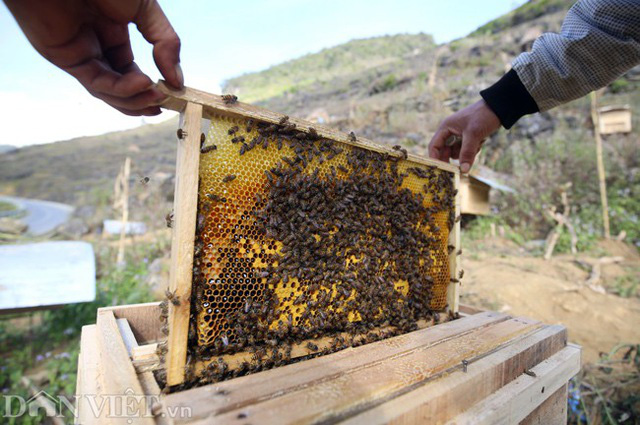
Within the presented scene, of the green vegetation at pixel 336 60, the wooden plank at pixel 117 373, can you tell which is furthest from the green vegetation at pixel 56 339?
the green vegetation at pixel 336 60

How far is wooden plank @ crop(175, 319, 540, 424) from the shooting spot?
3.95 feet

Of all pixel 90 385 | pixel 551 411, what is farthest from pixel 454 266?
pixel 90 385

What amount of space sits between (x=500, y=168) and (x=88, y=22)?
1654cm

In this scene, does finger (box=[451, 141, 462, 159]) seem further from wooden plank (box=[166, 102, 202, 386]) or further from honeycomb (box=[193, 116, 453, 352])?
wooden plank (box=[166, 102, 202, 386])

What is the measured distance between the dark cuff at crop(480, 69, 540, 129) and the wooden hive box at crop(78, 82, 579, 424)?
0.90 meters

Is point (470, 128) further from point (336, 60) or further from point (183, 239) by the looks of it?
point (336, 60)

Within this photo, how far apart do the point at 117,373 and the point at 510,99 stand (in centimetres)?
338

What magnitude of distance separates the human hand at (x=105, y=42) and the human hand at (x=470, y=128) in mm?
2531

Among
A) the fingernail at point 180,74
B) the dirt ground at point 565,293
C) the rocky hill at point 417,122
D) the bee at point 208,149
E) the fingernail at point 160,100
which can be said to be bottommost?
the dirt ground at point 565,293

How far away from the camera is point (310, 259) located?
85.2 inches

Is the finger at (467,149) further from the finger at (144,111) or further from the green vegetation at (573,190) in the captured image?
the green vegetation at (573,190)

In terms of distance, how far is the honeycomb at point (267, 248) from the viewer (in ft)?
5.92

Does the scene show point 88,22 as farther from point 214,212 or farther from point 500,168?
point 500,168

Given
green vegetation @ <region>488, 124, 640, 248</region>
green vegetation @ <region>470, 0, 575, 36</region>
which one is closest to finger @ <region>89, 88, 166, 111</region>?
green vegetation @ <region>488, 124, 640, 248</region>
